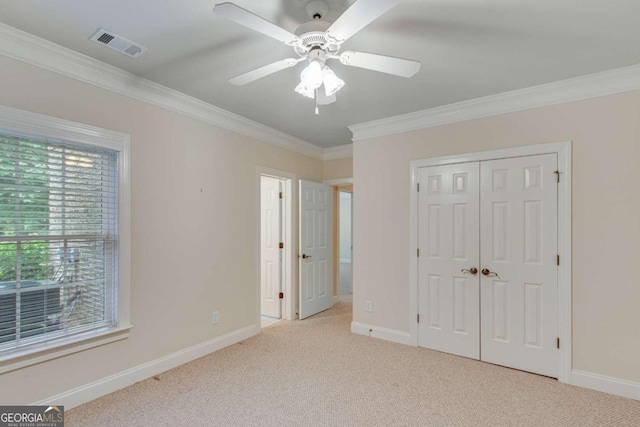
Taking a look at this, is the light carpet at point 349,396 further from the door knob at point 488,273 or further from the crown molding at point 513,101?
the crown molding at point 513,101

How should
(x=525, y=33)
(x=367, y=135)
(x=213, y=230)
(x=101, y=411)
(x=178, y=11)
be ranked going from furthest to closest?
(x=367, y=135)
(x=213, y=230)
(x=101, y=411)
(x=525, y=33)
(x=178, y=11)

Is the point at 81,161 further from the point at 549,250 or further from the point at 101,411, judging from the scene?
the point at 549,250

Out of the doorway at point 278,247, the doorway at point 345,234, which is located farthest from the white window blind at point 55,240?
the doorway at point 345,234

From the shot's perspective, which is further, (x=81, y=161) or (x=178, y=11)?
(x=81, y=161)

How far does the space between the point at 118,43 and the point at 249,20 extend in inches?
49.1

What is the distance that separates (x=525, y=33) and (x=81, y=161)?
3.15 metres

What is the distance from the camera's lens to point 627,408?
2.34 meters

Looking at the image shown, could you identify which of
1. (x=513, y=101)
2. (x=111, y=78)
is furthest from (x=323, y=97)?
(x=513, y=101)

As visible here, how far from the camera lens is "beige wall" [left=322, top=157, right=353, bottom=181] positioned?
A: 4867 mm

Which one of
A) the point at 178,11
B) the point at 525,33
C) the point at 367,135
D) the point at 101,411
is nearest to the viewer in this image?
the point at 178,11

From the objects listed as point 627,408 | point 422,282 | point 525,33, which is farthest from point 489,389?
point 525,33

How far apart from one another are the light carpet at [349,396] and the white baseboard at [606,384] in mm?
66

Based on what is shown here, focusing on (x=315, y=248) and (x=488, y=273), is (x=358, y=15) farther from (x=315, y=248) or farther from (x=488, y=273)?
(x=315, y=248)

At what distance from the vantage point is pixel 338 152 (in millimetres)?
4926
